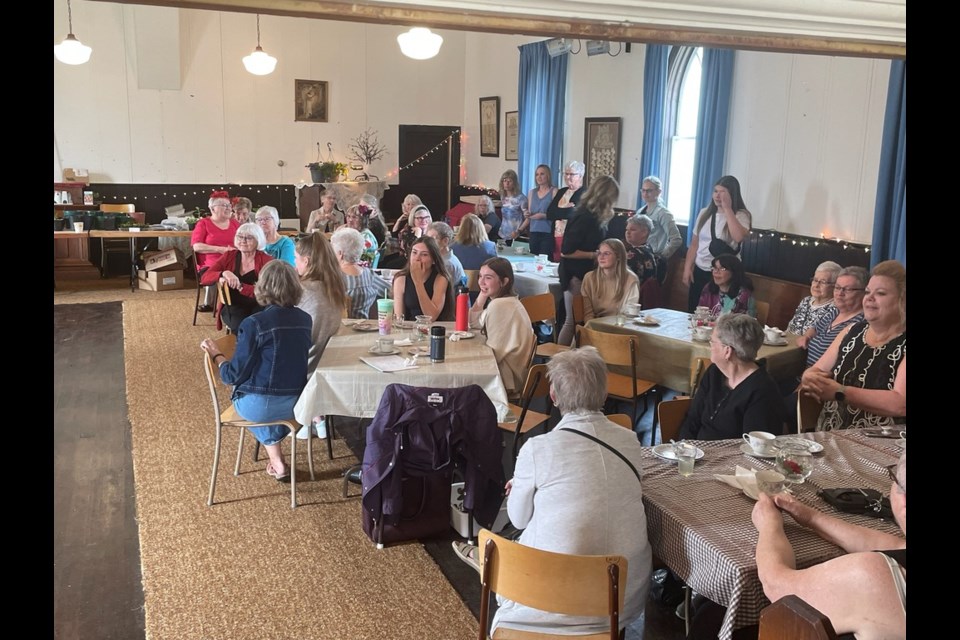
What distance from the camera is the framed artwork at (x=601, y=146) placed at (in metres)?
9.63

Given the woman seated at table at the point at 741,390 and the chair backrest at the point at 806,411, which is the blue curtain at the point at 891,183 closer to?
the chair backrest at the point at 806,411

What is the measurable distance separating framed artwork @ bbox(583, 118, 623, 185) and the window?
88 centimetres

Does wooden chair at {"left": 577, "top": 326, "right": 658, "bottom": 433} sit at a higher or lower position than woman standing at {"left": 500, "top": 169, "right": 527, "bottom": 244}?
lower

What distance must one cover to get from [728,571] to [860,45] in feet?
4.94

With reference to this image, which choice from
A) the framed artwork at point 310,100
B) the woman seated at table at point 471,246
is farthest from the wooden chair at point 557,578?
the framed artwork at point 310,100

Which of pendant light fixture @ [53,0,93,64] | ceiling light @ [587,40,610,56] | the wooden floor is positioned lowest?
the wooden floor

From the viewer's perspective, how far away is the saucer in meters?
3.07

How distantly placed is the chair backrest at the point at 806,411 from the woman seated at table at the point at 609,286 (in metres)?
2.24

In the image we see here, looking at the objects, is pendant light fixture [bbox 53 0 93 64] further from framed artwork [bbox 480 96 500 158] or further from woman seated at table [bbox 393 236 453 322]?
framed artwork [bbox 480 96 500 158]

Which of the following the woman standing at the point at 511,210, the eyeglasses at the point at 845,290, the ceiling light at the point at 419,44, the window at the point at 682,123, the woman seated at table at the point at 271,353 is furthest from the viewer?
the woman standing at the point at 511,210

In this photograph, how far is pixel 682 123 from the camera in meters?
8.72

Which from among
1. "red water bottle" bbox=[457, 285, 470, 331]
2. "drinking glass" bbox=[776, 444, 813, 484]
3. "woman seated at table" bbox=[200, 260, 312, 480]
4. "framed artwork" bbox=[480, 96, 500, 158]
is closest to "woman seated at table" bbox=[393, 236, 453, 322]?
"red water bottle" bbox=[457, 285, 470, 331]

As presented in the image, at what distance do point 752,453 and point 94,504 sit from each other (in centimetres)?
343

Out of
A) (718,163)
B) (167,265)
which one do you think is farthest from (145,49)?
(718,163)
